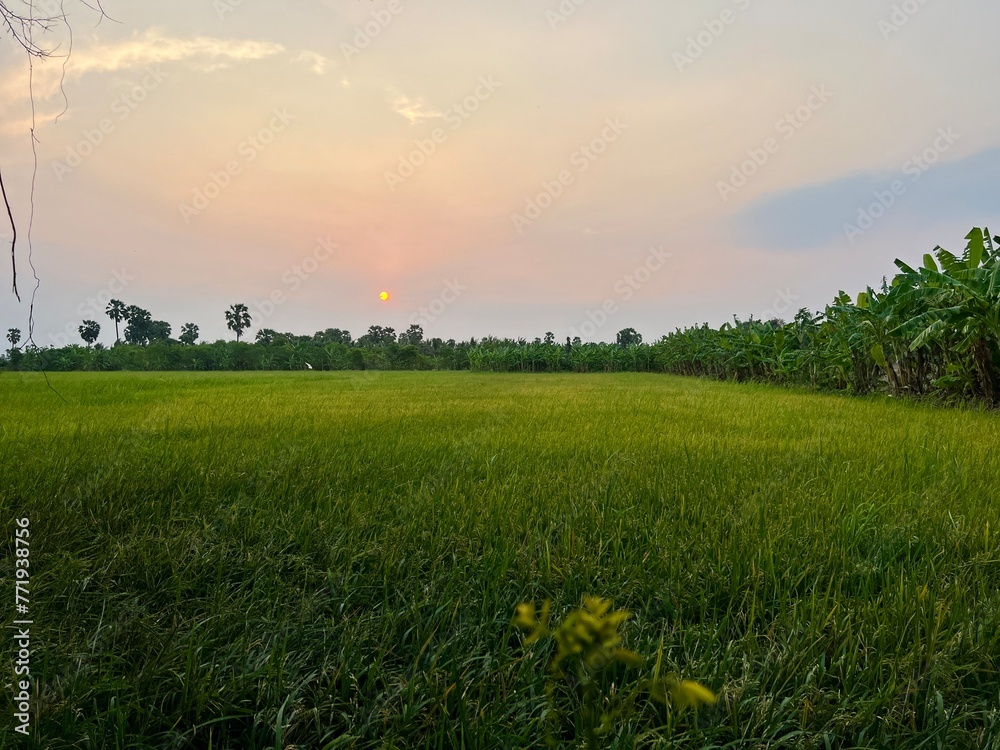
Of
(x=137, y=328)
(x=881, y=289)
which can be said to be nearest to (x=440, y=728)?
(x=881, y=289)

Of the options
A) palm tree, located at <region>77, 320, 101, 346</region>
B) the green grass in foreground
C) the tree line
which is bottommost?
the green grass in foreground

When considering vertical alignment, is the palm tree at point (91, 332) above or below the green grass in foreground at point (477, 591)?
above

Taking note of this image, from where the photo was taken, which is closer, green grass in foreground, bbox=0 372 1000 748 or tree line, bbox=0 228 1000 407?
green grass in foreground, bbox=0 372 1000 748

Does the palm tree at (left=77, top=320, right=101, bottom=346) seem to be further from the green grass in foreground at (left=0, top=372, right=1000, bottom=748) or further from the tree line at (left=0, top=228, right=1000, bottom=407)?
the green grass in foreground at (left=0, top=372, right=1000, bottom=748)

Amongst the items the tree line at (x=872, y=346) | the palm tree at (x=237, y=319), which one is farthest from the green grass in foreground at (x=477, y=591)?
the palm tree at (x=237, y=319)

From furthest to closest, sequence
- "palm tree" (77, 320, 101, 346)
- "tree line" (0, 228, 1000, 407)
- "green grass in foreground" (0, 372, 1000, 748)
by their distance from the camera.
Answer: "palm tree" (77, 320, 101, 346) → "tree line" (0, 228, 1000, 407) → "green grass in foreground" (0, 372, 1000, 748)

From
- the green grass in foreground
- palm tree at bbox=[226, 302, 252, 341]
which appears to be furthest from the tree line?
palm tree at bbox=[226, 302, 252, 341]

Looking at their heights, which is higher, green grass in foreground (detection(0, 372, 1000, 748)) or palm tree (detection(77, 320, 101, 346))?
palm tree (detection(77, 320, 101, 346))

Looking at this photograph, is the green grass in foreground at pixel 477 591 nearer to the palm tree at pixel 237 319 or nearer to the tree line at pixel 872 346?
the tree line at pixel 872 346

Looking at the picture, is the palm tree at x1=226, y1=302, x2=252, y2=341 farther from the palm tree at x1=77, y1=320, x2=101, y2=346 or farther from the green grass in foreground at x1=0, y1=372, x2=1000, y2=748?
the green grass in foreground at x1=0, y1=372, x2=1000, y2=748

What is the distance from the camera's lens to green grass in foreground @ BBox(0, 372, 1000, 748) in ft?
3.28

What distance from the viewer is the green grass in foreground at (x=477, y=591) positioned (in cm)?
100

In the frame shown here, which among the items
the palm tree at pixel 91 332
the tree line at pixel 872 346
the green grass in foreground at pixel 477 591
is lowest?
the green grass in foreground at pixel 477 591

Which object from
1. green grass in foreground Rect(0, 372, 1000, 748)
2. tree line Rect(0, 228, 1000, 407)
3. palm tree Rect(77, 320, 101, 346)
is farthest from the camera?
palm tree Rect(77, 320, 101, 346)
